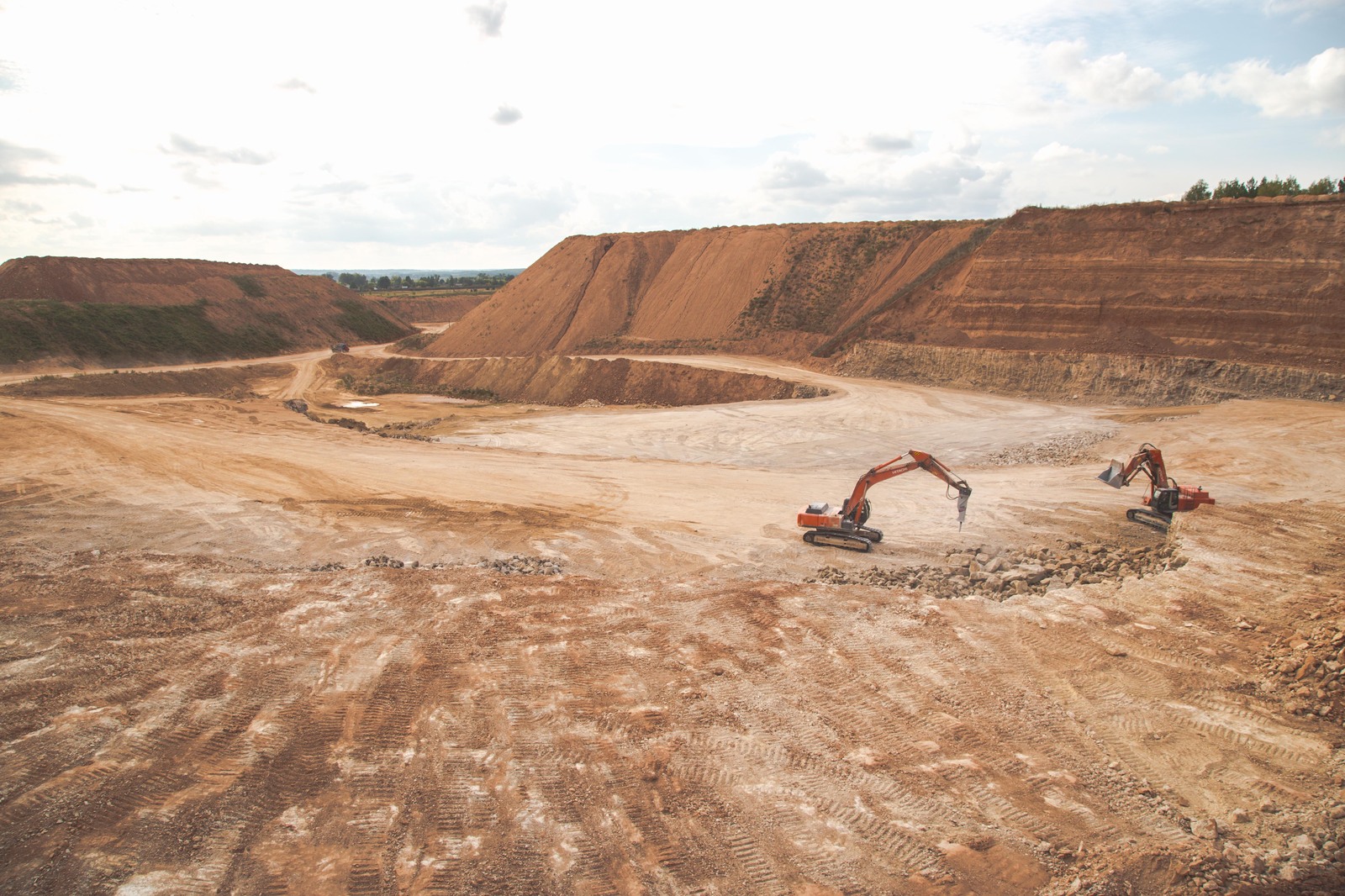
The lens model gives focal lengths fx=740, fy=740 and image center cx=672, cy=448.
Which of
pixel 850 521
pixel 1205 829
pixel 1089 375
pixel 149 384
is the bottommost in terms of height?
pixel 1205 829

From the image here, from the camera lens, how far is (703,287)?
46031 millimetres

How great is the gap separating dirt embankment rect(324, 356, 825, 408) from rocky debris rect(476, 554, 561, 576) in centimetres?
1929

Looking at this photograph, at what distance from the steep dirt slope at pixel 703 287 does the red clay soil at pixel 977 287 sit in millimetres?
118

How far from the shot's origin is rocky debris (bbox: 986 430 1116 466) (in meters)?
21.6

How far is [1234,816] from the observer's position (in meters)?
6.49

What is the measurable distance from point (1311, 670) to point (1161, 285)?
86.7ft

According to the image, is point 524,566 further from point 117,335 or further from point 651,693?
point 117,335

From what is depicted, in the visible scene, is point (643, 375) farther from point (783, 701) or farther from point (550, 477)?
point (783, 701)

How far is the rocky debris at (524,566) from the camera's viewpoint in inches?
511

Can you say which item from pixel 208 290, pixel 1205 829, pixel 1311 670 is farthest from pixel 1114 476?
pixel 208 290

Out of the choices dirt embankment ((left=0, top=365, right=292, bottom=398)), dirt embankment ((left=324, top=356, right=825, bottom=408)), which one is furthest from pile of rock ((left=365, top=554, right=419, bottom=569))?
dirt embankment ((left=0, top=365, right=292, bottom=398))

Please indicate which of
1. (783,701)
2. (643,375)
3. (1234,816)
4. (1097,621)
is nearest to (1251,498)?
(1097,621)

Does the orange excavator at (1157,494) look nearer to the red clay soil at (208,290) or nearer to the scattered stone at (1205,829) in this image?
the scattered stone at (1205,829)

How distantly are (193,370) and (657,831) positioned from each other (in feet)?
139
